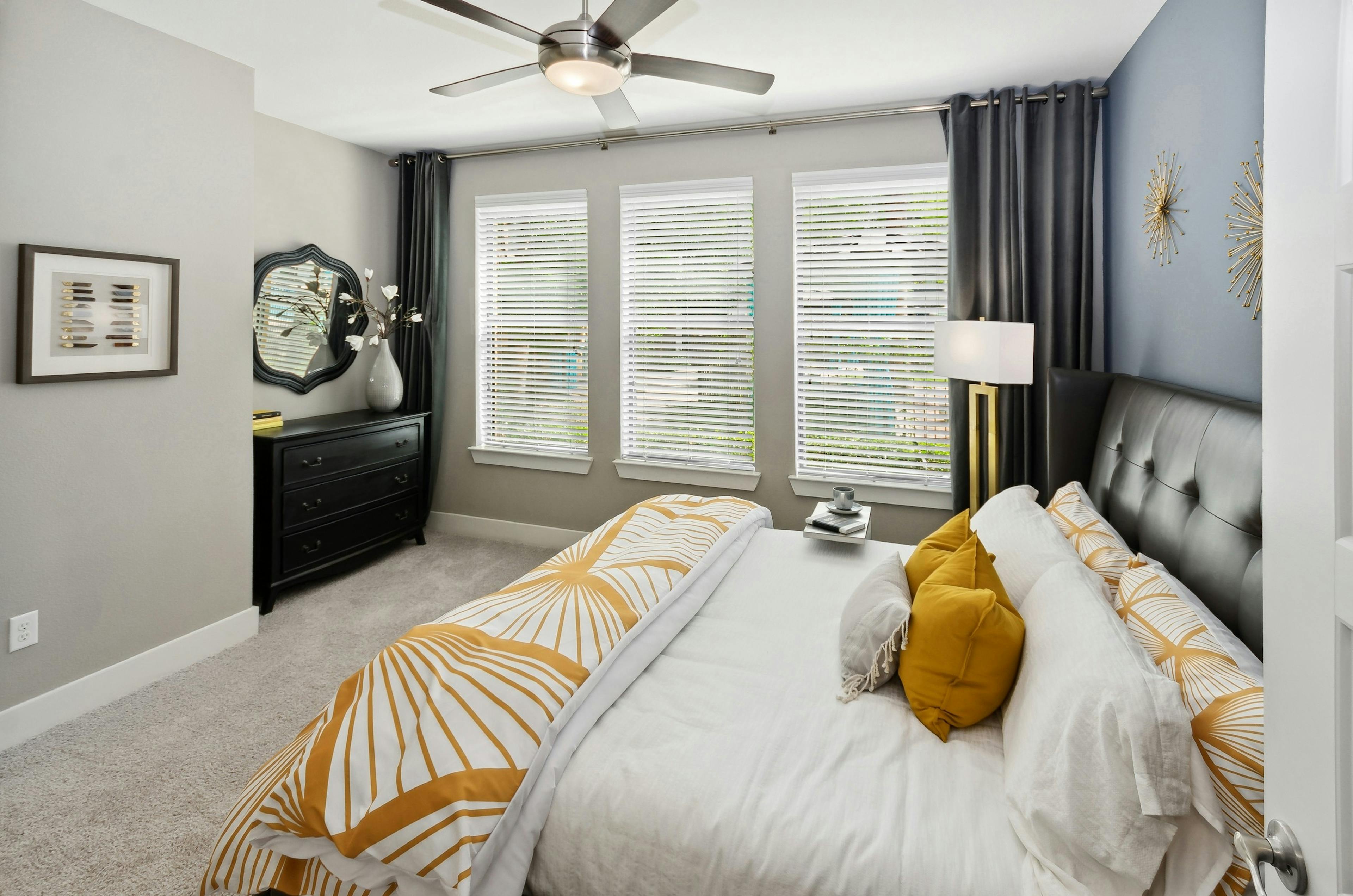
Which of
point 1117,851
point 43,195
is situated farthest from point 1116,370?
point 43,195

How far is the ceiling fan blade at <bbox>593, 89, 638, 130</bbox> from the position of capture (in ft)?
7.71

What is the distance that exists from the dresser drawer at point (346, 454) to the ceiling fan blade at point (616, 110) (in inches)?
89.0

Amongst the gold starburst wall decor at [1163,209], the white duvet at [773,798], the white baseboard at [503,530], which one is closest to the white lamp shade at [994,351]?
the gold starburst wall decor at [1163,209]

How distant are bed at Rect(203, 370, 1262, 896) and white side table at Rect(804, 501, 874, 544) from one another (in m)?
0.88

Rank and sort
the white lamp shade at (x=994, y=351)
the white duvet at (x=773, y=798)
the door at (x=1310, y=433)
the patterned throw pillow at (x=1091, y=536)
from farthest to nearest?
the white lamp shade at (x=994, y=351)
the patterned throw pillow at (x=1091, y=536)
the white duvet at (x=773, y=798)
the door at (x=1310, y=433)

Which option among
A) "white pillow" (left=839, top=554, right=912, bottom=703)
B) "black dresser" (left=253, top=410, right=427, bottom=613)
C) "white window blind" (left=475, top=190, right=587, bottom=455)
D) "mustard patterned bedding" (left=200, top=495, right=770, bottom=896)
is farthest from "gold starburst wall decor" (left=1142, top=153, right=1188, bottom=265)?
"black dresser" (left=253, top=410, right=427, bottom=613)

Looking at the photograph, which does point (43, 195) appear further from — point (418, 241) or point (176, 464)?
point (418, 241)

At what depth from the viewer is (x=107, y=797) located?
2.00 meters

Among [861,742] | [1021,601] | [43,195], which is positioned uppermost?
[43,195]

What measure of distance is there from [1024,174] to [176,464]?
158 inches

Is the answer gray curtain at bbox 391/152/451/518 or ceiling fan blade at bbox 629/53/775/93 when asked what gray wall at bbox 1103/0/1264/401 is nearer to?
ceiling fan blade at bbox 629/53/775/93

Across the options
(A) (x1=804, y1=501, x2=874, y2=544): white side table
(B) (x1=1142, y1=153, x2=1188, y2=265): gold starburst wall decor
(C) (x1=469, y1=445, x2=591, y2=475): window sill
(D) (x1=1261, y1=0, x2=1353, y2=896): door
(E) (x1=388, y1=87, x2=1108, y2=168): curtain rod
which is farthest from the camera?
(C) (x1=469, y1=445, x2=591, y2=475): window sill

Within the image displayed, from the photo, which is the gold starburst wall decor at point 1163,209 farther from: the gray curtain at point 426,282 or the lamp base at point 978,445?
the gray curtain at point 426,282

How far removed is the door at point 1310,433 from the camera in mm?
539
